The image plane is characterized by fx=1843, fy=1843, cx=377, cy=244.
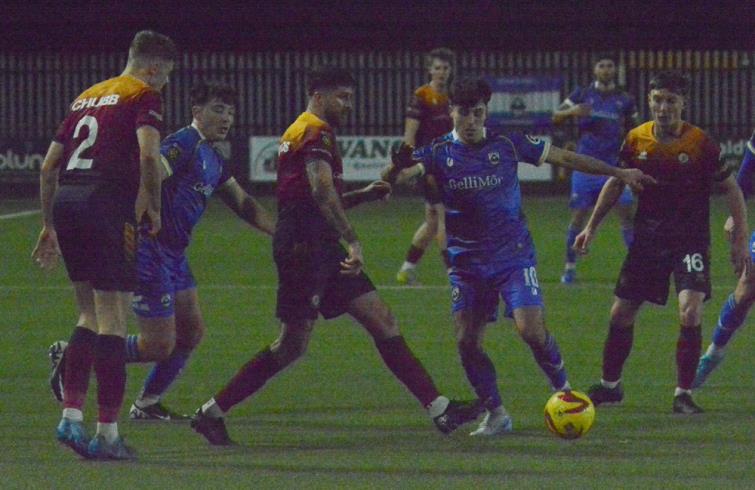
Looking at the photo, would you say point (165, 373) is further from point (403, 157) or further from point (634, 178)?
point (634, 178)

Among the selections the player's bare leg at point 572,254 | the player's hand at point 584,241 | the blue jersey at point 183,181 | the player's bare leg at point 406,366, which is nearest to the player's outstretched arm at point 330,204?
the player's bare leg at point 406,366

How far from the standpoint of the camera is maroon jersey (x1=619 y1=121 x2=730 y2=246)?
10477 millimetres

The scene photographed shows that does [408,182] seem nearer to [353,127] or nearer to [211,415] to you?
[211,415]

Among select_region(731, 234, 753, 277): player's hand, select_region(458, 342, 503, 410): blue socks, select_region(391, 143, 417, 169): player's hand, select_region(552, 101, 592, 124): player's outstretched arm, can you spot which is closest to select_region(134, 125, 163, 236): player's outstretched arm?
select_region(391, 143, 417, 169): player's hand

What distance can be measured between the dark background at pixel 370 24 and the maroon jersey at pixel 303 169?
82.1 feet

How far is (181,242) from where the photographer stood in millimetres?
10109

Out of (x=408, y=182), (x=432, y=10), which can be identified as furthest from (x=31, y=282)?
(x=432, y=10)

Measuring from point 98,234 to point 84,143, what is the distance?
1.49 feet

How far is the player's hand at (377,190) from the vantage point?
9468 mm

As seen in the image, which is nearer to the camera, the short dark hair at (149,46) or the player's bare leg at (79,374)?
the player's bare leg at (79,374)

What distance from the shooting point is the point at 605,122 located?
702 inches

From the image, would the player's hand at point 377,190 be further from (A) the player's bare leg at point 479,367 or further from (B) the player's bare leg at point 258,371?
(A) the player's bare leg at point 479,367

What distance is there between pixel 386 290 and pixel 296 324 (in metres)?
7.28

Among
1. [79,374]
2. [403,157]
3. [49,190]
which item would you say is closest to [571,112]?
[403,157]
